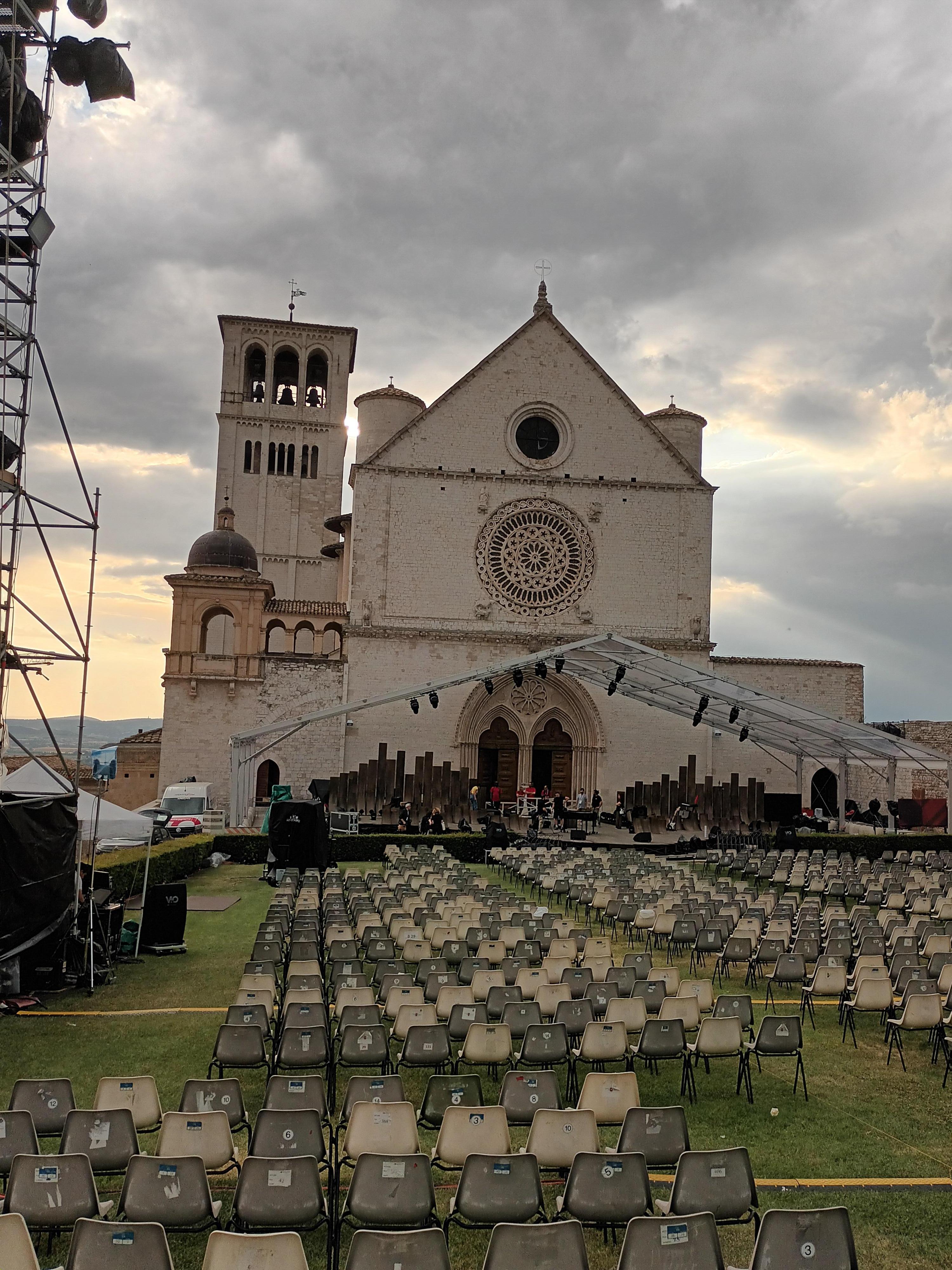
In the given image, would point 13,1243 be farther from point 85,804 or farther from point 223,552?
point 223,552

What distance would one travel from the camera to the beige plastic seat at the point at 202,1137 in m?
5.67

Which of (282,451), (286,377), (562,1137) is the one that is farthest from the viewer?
(286,377)

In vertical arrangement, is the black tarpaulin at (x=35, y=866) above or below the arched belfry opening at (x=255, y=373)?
below

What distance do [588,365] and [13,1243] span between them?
3405 centimetres

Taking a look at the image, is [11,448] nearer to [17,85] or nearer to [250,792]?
[17,85]

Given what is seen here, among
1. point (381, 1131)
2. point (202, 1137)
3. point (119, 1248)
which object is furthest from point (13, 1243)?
point (381, 1131)

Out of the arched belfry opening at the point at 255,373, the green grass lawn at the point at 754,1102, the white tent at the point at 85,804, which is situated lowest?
the green grass lawn at the point at 754,1102

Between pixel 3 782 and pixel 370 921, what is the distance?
17.4 feet

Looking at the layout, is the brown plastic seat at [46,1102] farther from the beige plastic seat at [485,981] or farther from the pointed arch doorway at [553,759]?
the pointed arch doorway at [553,759]

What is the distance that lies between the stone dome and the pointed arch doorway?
1347 centimetres

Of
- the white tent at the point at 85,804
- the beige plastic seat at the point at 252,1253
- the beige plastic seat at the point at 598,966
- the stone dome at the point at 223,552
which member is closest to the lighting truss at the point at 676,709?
the stone dome at the point at 223,552

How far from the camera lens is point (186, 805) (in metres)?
29.9

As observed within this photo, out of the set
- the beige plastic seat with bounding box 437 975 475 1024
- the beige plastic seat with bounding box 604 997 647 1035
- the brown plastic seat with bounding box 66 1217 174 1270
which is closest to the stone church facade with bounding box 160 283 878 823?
the beige plastic seat with bounding box 437 975 475 1024

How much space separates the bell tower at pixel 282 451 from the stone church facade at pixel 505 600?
12.7 m
